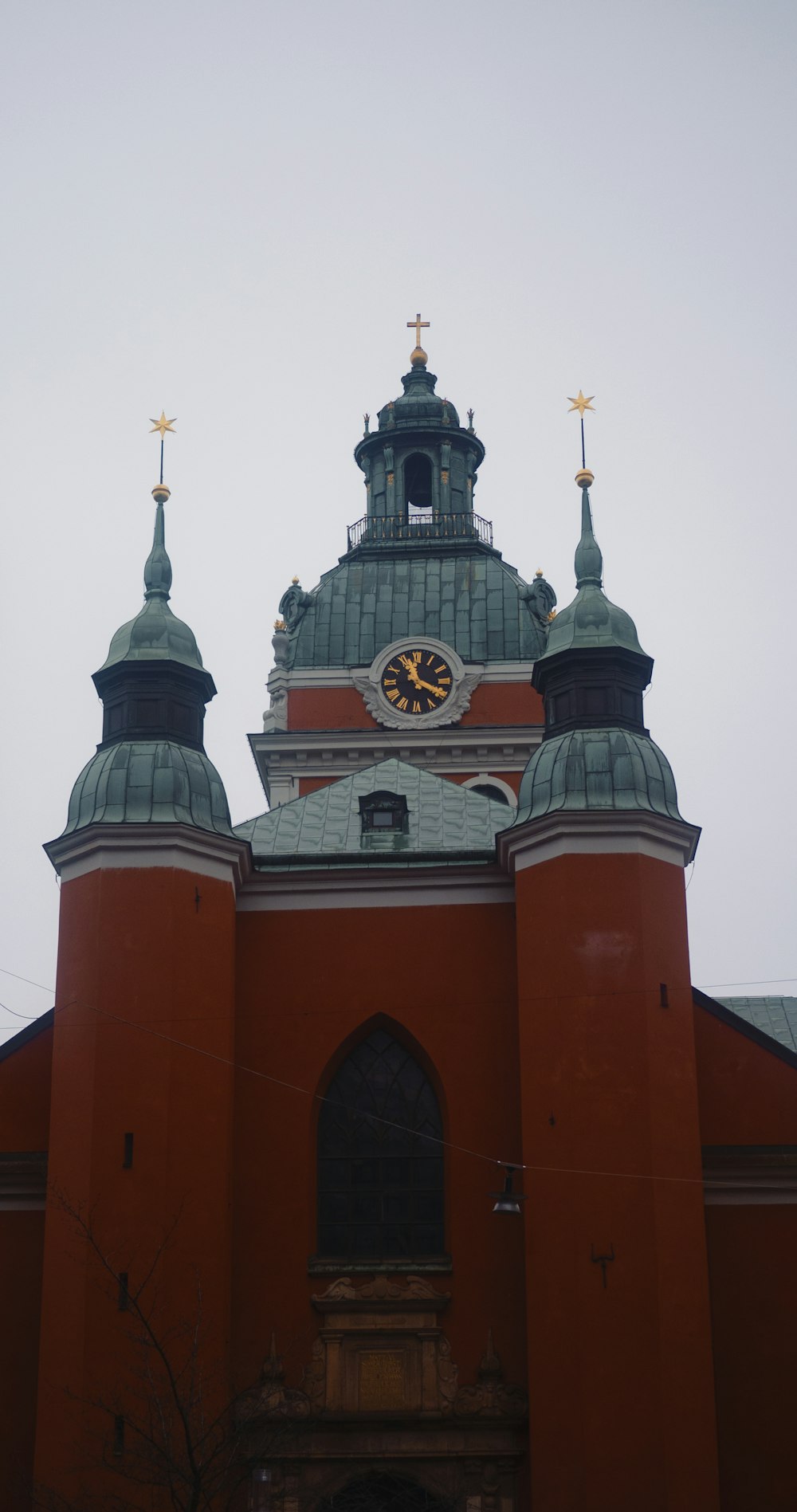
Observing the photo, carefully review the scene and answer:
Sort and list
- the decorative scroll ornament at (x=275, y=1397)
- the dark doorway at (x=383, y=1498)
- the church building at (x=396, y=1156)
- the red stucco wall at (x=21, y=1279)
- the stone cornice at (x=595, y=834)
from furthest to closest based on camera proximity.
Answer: the stone cornice at (x=595, y=834) < the red stucco wall at (x=21, y=1279) < the decorative scroll ornament at (x=275, y=1397) < the dark doorway at (x=383, y=1498) < the church building at (x=396, y=1156)

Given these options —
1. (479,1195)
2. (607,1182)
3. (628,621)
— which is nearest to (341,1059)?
(479,1195)

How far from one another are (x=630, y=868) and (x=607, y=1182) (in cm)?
420

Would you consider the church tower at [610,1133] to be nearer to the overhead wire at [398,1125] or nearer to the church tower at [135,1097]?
the overhead wire at [398,1125]

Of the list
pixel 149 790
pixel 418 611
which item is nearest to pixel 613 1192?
pixel 149 790

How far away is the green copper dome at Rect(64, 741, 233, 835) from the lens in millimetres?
27266

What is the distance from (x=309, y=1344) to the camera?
1029 inches

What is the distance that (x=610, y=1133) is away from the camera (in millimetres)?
25312

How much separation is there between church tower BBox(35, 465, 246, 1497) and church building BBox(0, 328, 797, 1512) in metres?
0.05

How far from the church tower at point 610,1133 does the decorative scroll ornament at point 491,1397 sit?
0.79 meters

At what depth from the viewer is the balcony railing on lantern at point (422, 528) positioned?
44.4 m

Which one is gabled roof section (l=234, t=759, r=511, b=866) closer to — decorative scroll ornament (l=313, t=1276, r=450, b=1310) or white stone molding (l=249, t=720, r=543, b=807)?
decorative scroll ornament (l=313, t=1276, r=450, b=1310)

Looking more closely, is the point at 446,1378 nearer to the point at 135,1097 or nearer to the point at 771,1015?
the point at 135,1097

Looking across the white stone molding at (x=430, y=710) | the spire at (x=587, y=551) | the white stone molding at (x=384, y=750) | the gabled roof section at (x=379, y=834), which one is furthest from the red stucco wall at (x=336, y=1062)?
the white stone molding at (x=430, y=710)

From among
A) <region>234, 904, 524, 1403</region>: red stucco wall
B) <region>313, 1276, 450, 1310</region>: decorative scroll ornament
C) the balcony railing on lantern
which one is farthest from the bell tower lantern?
<region>313, 1276, 450, 1310</region>: decorative scroll ornament
